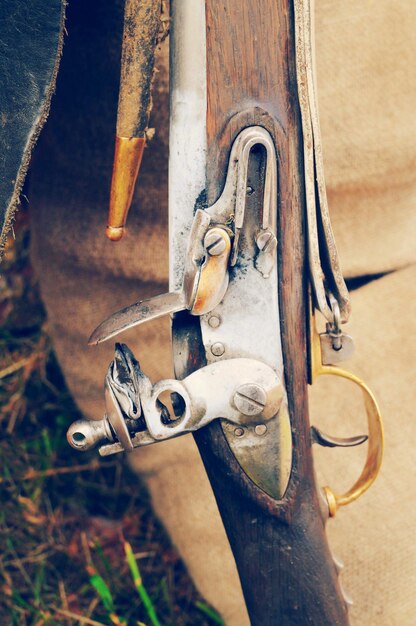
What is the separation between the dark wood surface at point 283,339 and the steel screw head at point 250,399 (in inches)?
1.9

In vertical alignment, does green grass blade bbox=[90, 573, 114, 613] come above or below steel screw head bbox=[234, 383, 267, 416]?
below

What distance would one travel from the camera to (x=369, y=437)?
107cm

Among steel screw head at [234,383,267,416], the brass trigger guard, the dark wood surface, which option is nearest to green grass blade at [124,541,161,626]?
the dark wood surface

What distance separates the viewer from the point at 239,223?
2.78 ft

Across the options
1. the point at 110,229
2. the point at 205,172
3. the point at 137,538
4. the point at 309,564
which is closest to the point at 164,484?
the point at 137,538

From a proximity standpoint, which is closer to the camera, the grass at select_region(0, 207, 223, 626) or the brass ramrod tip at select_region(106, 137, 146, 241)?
the brass ramrod tip at select_region(106, 137, 146, 241)

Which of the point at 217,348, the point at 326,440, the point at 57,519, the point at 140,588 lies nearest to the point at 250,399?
the point at 217,348

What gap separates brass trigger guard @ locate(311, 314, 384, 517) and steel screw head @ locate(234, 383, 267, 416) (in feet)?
0.34

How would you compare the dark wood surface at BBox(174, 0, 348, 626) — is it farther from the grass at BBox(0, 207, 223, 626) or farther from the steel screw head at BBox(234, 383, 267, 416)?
the grass at BBox(0, 207, 223, 626)

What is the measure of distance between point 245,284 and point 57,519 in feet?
3.34

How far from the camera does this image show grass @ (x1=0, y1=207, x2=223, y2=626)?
5.09 feet

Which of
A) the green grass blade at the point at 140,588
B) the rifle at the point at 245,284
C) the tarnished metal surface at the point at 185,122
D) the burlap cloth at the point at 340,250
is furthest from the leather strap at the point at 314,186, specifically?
the green grass blade at the point at 140,588

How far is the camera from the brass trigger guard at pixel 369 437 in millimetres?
970

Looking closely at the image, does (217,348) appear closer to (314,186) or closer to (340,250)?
(314,186)
